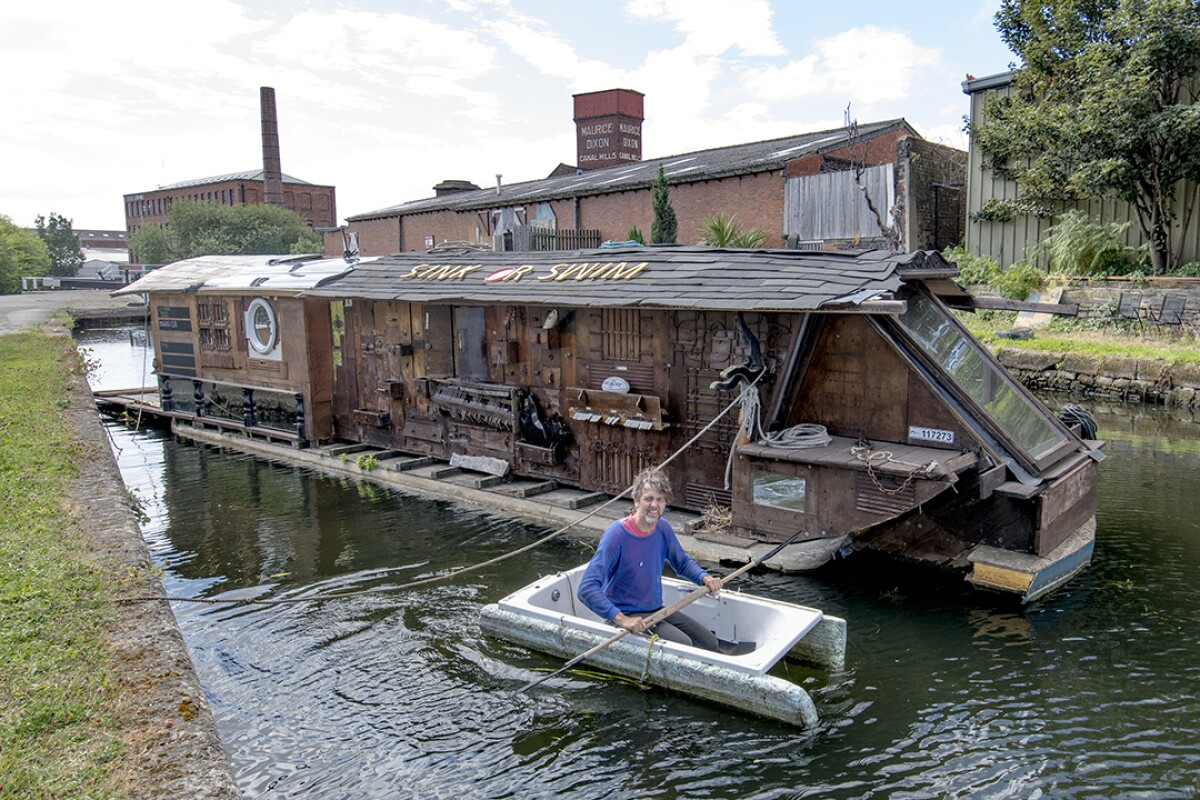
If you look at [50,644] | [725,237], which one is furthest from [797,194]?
[50,644]

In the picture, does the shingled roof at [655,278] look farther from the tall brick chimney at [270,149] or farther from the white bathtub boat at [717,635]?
the tall brick chimney at [270,149]

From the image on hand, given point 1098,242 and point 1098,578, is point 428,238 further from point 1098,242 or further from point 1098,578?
point 1098,578

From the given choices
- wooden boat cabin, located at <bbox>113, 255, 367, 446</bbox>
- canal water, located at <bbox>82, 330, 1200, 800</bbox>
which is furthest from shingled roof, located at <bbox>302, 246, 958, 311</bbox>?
canal water, located at <bbox>82, 330, 1200, 800</bbox>

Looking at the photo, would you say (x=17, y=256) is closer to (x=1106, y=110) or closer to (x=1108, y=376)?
(x=1106, y=110)

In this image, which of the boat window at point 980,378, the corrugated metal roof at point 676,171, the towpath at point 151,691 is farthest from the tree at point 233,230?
the boat window at point 980,378

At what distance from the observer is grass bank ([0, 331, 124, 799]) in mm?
4773

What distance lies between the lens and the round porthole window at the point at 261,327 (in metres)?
16.6

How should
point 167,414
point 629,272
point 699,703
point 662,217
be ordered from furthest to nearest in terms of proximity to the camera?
point 662,217 → point 167,414 → point 629,272 → point 699,703

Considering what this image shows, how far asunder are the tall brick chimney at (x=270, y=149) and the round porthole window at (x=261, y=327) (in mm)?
47550

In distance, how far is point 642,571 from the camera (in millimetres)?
6938

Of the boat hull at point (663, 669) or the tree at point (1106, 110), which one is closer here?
the boat hull at point (663, 669)

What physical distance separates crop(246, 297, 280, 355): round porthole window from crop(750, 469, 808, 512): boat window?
10715 millimetres

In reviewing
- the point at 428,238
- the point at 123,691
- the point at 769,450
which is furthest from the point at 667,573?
the point at 428,238

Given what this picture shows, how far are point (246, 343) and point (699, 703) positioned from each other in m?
13.7
